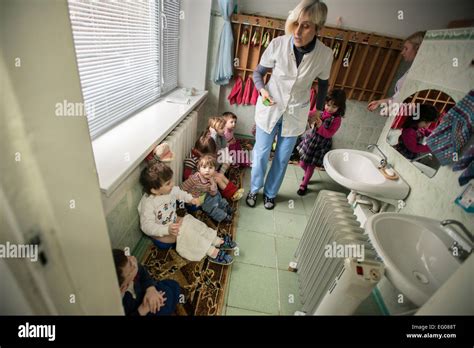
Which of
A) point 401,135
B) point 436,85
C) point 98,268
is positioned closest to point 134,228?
point 98,268

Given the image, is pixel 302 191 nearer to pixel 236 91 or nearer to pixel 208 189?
pixel 208 189

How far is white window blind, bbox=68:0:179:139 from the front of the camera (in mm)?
1175

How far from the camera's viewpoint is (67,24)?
40 cm

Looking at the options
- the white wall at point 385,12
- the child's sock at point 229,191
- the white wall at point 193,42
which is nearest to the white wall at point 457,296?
the child's sock at point 229,191

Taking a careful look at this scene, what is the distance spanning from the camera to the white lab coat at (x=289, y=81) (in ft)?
4.97

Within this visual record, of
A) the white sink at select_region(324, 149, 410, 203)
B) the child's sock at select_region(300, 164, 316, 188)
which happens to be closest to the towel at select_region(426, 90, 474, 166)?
the white sink at select_region(324, 149, 410, 203)

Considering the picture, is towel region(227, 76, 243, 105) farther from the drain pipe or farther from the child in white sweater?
the drain pipe

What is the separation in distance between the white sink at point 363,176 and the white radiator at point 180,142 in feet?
3.67

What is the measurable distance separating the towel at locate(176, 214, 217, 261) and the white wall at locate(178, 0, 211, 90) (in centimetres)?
179

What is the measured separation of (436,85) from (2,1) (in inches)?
72.2

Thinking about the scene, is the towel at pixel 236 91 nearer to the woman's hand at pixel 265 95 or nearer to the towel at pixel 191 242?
the woman's hand at pixel 265 95

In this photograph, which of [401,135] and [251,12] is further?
[251,12]

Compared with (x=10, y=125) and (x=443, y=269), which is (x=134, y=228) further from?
(x=443, y=269)

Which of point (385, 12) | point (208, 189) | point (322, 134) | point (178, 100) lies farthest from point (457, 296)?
point (385, 12)
